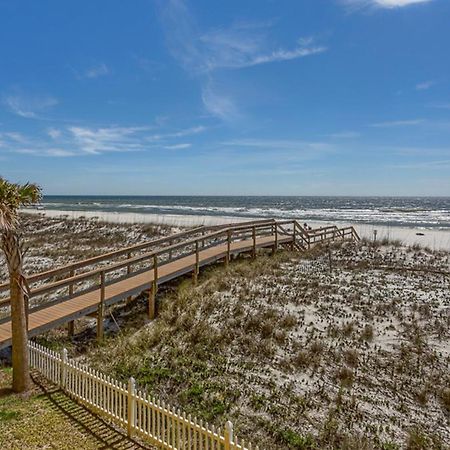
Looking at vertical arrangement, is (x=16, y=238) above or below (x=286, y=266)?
above

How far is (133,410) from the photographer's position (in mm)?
6262

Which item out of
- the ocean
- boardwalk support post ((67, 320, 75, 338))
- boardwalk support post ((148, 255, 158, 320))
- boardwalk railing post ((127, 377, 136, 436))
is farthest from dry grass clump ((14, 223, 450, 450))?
the ocean

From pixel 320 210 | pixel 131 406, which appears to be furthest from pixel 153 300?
pixel 320 210

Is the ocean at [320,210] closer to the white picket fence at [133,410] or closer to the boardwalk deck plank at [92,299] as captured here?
the boardwalk deck plank at [92,299]

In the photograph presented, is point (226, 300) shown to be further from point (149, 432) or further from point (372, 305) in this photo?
point (149, 432)

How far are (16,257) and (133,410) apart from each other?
355 centimetres

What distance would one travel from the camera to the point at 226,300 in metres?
11.8

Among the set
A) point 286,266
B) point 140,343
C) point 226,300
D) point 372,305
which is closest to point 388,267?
point 286,266

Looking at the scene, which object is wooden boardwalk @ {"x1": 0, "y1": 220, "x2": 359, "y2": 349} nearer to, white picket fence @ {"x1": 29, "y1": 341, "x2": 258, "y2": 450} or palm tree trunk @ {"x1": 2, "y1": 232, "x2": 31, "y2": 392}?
palm tree trunk @ {"x1": 2, "y1": 232, "x2": 31, "y2": 392}

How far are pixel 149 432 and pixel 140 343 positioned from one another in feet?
11.8

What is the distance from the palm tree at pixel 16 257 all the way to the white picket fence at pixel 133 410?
0.59m

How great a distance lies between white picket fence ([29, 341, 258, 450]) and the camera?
17.8 ft

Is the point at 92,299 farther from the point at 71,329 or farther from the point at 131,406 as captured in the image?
the point at 131,406

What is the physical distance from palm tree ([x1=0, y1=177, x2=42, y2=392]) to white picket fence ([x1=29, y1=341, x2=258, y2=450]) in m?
0.59
